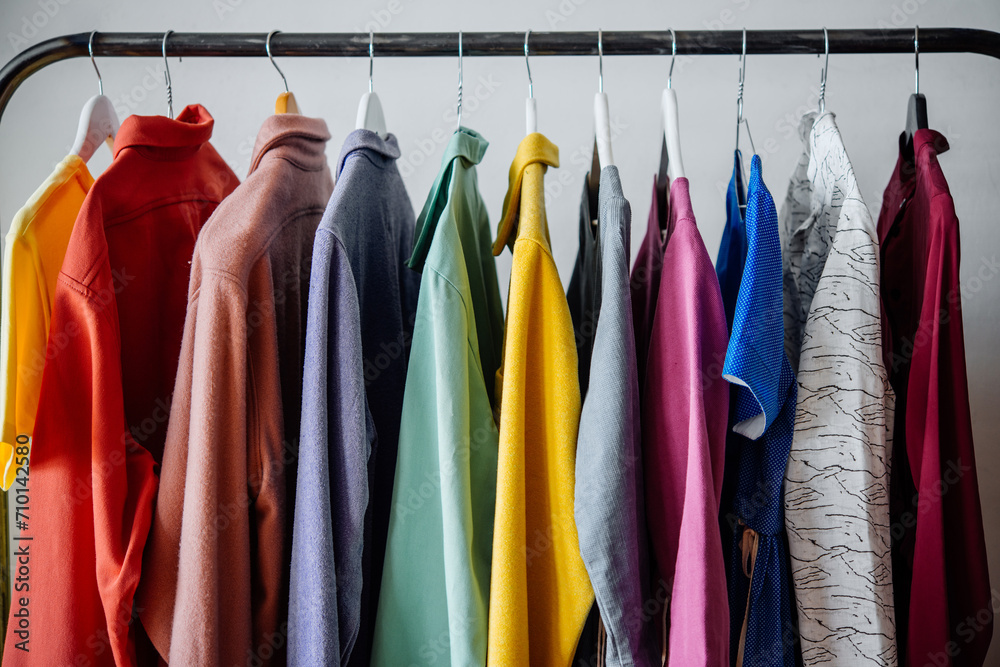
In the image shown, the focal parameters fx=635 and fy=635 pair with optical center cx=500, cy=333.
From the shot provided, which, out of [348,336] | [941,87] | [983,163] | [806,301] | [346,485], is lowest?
[346,485]

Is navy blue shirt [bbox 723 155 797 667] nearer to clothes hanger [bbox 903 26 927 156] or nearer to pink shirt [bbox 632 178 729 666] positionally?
pink shirt [bbox 632 178 729 666]

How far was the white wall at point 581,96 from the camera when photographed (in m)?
1.29

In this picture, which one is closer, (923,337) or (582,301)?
(923,337)

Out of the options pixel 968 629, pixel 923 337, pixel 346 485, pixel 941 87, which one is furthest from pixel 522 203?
pixel 941 87

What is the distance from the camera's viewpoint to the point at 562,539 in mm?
683

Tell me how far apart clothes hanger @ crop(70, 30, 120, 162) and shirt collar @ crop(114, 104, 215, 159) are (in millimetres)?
109

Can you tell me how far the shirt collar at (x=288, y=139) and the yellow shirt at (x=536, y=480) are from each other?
0.30 metres

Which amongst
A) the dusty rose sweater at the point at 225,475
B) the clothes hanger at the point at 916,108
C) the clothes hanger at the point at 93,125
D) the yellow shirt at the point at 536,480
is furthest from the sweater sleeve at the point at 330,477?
the clothes hanger at the point at 916,108

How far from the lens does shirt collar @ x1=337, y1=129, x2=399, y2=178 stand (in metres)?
0.78

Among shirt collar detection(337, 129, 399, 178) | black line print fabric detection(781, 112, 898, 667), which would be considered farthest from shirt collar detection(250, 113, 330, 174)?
black line print fabric detection(781, 112, 898, 667)

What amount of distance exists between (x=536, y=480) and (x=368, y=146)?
45 cm

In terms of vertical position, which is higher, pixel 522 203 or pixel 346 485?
pixel 522 203

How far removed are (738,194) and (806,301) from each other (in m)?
0.19

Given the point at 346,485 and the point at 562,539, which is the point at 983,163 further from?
the point at 346,485
